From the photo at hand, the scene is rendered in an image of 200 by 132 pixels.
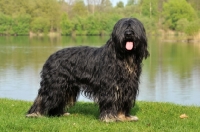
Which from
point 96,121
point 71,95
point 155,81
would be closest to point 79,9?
point 155,81

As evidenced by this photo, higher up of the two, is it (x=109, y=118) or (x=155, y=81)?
(x=109, y=118)

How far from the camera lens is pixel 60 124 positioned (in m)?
6.59

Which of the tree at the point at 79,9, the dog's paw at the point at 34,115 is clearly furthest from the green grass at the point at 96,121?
the tree at the point at 79,9

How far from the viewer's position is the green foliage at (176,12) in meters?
84.8

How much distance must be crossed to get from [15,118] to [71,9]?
319ft

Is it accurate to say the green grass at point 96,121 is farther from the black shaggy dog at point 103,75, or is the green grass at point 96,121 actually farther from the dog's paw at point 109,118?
the black shaggy dog at point 103,75

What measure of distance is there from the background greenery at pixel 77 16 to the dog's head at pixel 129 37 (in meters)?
74.2

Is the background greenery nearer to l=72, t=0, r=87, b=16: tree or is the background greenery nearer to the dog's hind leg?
l=72, t=0, r=87, b=16: tree

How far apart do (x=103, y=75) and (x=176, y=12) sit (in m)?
82.5

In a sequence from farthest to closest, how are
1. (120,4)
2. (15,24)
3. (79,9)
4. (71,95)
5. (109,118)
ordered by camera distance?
1. (120,4)
2. (79,9)
3. (15,24)
4. (71,95)
5. (109,118)

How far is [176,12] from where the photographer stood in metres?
87.1

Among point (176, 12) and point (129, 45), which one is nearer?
point (129, 45)

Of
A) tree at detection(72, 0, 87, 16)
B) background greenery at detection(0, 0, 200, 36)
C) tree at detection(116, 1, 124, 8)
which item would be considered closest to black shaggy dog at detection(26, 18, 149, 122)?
background greenery at detection(0, 0, 200, 36)

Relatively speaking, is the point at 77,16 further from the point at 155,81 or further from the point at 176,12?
the point at 155,81
